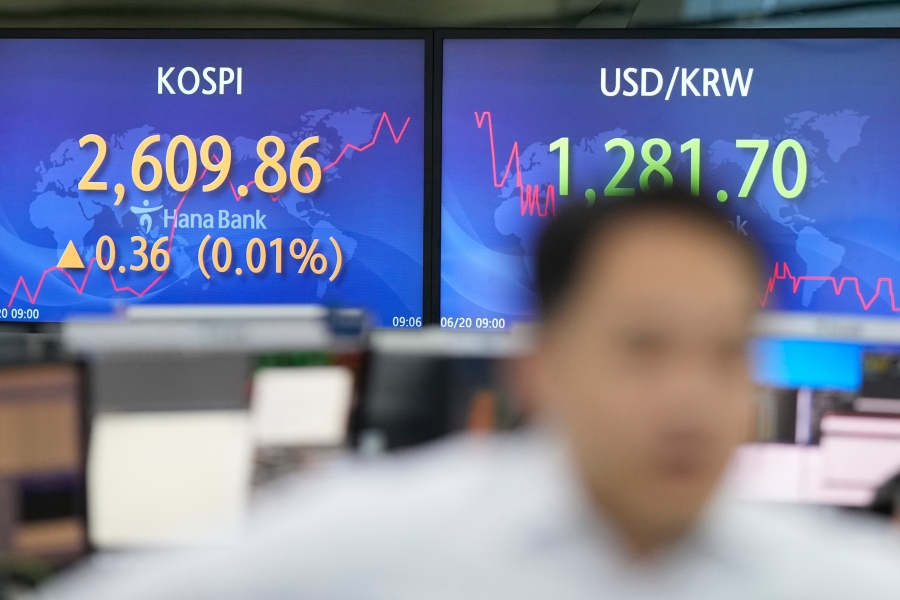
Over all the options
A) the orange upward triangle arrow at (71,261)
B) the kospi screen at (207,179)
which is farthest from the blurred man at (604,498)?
the orange upward triangle arrow at (71,261)

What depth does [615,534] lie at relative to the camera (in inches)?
17.1

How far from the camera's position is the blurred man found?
40 cm

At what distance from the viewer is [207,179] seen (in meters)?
2.73

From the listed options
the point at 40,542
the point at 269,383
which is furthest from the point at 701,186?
the point at 40,542

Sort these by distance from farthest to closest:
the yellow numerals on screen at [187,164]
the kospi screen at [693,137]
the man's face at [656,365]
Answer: the yellow numerals on screen at [187,164] → the kospi screen at [693,137] → the man's face at [656,365]

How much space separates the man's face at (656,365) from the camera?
40 centimetres

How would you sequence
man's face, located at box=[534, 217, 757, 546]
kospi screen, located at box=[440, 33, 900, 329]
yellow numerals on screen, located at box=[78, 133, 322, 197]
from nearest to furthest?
man's face, located at box=[534, 217, 757, 546] → kospi screen, located at box=[440, 33, 900, 329] → yellow numerals on screen, located at box=[78, 133, 322, 197]

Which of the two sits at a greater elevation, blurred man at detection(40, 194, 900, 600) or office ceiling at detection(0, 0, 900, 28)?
office ceiling at detection(0, 0, 900, 28)

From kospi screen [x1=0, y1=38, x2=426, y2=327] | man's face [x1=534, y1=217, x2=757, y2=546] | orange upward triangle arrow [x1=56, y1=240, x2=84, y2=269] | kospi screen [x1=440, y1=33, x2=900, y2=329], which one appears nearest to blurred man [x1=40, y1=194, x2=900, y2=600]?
man's face [x1=534, y1=217, x2=757, y2=546]

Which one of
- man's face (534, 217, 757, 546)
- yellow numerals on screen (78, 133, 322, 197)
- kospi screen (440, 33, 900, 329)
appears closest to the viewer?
man's face (534, 217, 757, 546)

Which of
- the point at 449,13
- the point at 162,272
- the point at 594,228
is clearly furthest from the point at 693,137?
the point at 594,228
